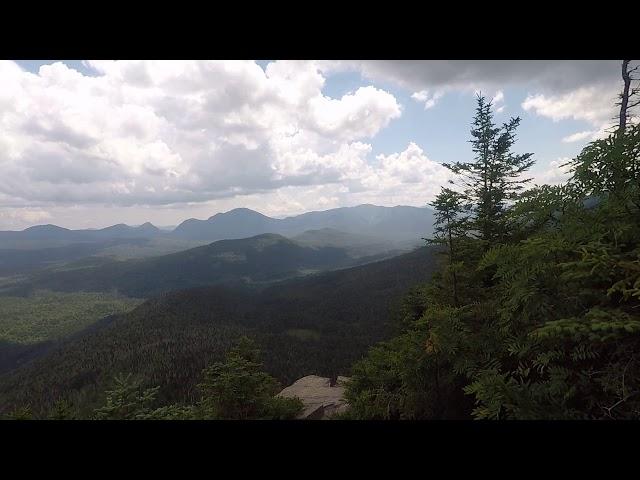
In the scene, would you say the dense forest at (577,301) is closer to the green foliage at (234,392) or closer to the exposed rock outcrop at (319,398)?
the green foliage at (234,392)

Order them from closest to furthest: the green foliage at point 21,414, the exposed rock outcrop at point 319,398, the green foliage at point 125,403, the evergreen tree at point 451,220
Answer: the green foliage at point 21,414 → the green foliage at point 125,403 → the evergreen tree at point 451,220 → the exposed rock outcrop at point 319,398

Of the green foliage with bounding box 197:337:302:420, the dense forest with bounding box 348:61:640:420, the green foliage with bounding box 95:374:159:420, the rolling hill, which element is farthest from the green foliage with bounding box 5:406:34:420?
the rolling hill

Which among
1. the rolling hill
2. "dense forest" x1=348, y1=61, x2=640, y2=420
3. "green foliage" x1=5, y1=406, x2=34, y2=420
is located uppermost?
"dense forest" x1=348, y1=61, x2=640, y2=420

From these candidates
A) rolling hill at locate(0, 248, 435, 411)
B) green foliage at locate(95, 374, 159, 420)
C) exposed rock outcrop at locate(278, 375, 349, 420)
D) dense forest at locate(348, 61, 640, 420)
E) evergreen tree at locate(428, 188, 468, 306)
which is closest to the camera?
dense forest at locate(348, 61, 640, 420)

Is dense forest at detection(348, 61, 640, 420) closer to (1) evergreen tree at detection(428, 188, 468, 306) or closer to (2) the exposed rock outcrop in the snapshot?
(1) evergreen tree at detection(428, 188, 468, 306)

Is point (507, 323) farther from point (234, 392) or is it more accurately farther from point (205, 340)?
point (205, 340)

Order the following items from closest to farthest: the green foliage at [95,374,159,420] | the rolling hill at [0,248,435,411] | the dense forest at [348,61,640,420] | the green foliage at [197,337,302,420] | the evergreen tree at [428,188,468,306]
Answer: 1. the dense forest at [348,61,640,420]
2. the green foliage at [95,374,159,420]
3. the evergreen tree at [428,188,468,306]
4. the green foliage at [197,337,302,420]
5. the rolling hill at [0,248,435,411]

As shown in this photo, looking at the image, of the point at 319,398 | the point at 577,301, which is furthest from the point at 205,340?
the point at 577,301

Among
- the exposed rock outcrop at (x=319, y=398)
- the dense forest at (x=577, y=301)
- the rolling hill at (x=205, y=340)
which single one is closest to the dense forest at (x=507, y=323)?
the dense forest at (x=577, y=301)

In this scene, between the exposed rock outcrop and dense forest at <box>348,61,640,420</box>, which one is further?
the exposed rock outcrop
